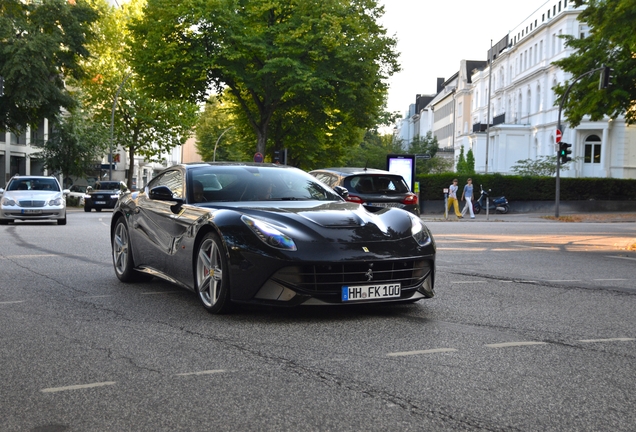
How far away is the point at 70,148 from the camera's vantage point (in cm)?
5419

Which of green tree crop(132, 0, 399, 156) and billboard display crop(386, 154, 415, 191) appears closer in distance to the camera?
billboard display crop(386, 154, 415, 191)

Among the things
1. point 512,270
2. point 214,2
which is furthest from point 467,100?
point 512,270

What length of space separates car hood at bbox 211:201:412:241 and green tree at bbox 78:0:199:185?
56.6 meters

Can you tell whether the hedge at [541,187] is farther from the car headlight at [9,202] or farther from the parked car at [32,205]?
the car headlight at [9,202]

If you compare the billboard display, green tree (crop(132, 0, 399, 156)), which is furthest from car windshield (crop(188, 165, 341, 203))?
green tree (crop(132, 0, 399, 156))

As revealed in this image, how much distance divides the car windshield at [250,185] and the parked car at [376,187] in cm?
811

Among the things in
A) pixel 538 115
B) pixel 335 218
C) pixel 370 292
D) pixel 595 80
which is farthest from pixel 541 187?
pixel 370 292

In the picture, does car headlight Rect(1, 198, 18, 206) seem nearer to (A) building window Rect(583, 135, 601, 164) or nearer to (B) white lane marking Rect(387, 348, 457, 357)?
(B) white lane marking Rect(387, 348, 457, 357)

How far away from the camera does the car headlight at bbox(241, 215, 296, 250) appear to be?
7105mm

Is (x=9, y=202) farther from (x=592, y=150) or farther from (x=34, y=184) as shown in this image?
(x=592, y=150)

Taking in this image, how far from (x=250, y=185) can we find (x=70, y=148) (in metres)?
48.0

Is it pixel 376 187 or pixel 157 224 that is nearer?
pixel 157 224

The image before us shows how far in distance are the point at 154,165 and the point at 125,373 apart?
11942cm

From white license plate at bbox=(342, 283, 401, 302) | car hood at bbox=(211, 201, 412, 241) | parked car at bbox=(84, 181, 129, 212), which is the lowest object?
parked car at bbox=(84, 181, 129, 212)
